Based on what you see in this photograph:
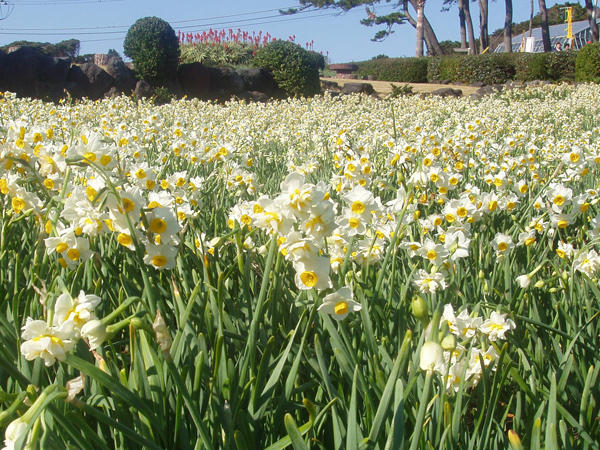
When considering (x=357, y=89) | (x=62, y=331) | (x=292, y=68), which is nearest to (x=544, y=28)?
(x=357, y=89)

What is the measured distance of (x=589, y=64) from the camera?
69.9 feet

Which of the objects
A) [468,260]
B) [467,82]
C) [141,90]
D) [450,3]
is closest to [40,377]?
[468,260]

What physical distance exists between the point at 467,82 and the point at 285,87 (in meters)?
12.0

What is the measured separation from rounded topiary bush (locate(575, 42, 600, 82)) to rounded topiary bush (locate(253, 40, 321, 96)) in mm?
11342

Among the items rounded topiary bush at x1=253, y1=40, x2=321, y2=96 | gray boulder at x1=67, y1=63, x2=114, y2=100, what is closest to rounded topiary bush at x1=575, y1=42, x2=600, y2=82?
rounded topiary bush at x1=253, y1=40, x2=321, y2=96

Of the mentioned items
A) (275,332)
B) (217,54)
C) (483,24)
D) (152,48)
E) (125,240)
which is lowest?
(275,332)

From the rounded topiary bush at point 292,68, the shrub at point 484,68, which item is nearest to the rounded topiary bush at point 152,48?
the rounded topiary bush at point 292,68

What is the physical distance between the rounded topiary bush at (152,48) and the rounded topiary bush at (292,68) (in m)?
3.49

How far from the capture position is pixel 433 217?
2.21 metres

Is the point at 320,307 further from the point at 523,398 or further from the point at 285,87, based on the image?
the point at 285,87

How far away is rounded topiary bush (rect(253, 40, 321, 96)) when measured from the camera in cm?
1812

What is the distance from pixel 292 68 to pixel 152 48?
4.70 m

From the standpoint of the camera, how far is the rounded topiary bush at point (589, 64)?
69.3ft

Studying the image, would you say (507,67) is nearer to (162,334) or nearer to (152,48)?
(152,48)
